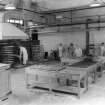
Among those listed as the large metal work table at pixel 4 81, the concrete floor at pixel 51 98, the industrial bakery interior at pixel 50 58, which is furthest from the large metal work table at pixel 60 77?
the large metal work table at pixel 4 81

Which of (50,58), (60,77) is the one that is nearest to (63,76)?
(60,77)

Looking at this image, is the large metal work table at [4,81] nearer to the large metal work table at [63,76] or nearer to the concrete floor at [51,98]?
the concrete floor at [51,98]

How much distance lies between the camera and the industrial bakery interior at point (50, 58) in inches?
153

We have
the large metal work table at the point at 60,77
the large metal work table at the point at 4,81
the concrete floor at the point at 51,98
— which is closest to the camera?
the concrete floor at the point at 51,98

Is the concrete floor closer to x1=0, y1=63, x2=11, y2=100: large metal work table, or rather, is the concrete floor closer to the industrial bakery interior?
the industrial bakery interior

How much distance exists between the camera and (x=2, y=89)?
378 centimetres

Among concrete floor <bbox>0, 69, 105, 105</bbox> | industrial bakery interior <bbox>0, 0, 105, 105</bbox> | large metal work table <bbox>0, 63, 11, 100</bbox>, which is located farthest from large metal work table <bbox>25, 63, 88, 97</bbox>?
large metal work table <bbox>0, 63, 11, 100</bbox>

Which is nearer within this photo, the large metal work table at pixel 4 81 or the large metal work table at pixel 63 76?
the large metal work table at pixel 4 81

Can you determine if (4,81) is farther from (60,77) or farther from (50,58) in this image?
(50,58)

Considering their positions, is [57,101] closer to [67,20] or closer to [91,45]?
[91,45]

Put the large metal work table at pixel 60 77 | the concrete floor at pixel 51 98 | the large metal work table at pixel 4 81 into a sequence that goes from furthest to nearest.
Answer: the large metal work table at pixel 60 77 → the large metal work table at pixel 4 81 → the concrete floor at pixel 51 98

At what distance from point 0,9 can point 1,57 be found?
231 centimetres

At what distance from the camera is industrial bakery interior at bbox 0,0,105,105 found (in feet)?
12.7

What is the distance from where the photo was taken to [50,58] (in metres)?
10.3
